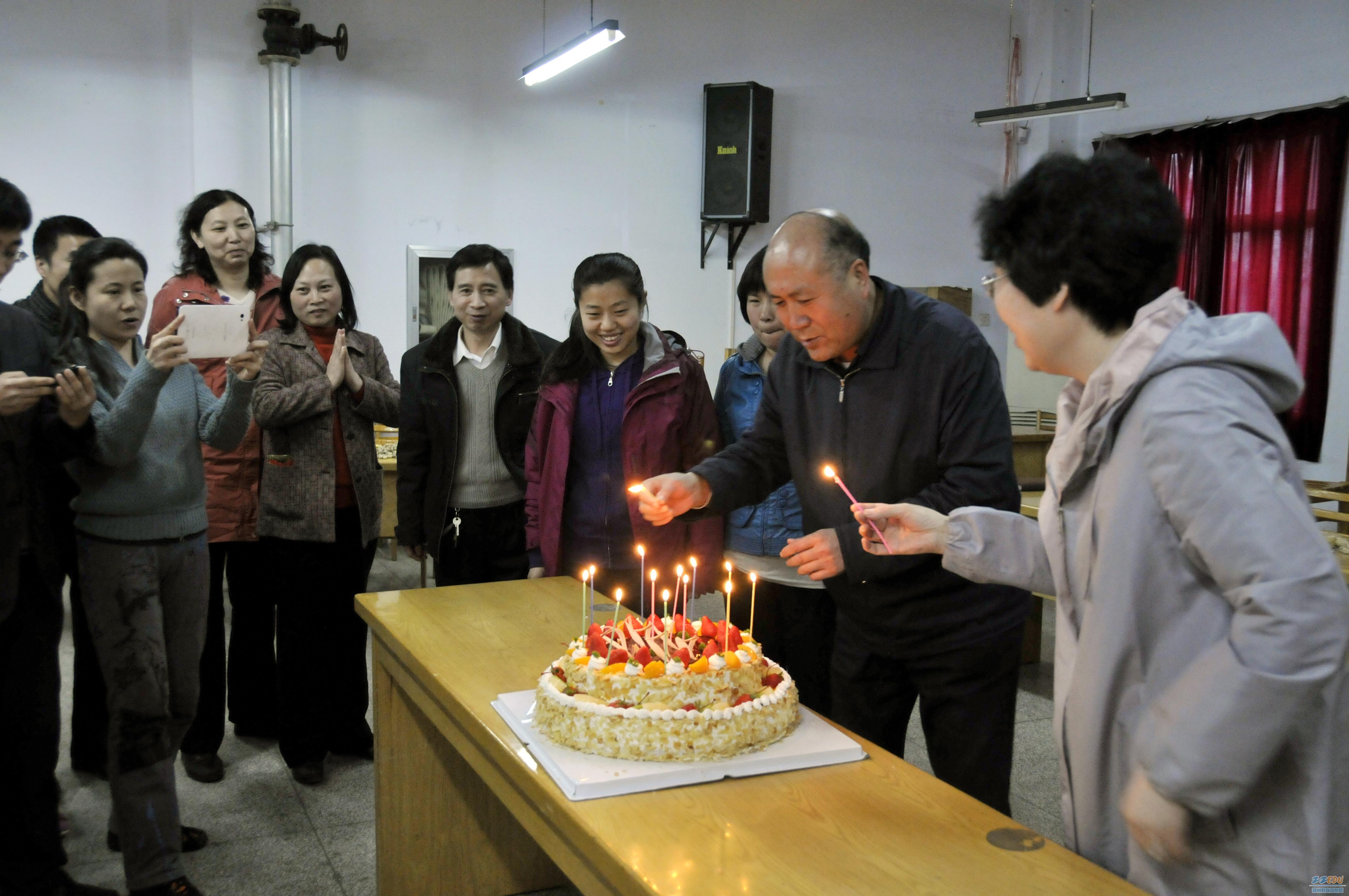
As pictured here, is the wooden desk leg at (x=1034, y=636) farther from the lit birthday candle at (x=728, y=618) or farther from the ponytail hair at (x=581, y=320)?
the ponytail hair at (x=581, y=320)

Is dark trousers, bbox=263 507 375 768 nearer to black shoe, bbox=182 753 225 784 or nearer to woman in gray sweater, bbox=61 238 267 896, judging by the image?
black shoe, bbox=182 753 225 784

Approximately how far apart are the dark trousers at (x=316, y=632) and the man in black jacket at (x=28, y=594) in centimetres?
84

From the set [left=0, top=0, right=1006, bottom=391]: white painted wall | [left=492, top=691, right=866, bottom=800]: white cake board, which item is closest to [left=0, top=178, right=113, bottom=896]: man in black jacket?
[left=492, top=691, right=866, bottom=800]: white cake board

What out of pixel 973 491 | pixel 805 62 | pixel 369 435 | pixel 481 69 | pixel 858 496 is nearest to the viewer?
pixel 973 491

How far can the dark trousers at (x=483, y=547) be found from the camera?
312 cm

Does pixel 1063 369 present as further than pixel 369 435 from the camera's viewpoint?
No

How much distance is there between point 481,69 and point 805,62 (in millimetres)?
2434

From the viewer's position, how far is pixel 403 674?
2.13 m

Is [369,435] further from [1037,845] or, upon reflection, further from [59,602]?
[1037,845]

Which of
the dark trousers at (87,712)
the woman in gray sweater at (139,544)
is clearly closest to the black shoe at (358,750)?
the dark trousers at (87,712)

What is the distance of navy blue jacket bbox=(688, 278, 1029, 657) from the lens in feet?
6.17

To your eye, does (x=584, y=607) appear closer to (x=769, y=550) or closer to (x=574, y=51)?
(x=769, y=550)

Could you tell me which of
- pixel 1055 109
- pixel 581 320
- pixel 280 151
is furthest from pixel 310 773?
pixel 1055 109

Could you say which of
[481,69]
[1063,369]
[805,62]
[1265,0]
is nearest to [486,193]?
[481,69]
